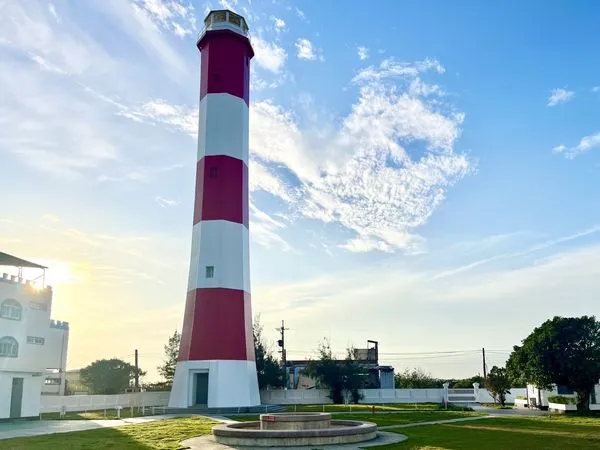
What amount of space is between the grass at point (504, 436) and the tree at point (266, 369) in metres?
20.0

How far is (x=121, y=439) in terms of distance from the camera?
1784 cm

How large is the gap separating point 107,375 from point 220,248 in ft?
88.9

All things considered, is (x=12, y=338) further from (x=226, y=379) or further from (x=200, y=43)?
(x=200, y=43)

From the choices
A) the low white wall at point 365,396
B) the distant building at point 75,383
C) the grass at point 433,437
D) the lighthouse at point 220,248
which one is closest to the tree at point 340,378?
the low white wall at point 365,396

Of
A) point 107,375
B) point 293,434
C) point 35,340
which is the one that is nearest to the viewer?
point 293,434

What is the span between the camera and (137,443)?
16719 millimetres

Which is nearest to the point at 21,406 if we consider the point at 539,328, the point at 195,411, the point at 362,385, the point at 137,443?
the point at 195,411

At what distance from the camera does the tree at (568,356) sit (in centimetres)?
2980

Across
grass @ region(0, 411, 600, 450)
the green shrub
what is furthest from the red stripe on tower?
the green shrub

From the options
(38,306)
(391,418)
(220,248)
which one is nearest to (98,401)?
(38,306)

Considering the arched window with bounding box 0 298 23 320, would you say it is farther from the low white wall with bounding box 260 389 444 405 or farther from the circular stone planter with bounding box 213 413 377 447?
the low white wall with bounding box 260 389 444 405

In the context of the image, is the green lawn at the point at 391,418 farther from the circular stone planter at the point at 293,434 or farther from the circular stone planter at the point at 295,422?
the circular stone planter at the point at 293,434

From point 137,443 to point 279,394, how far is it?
76.8 ft

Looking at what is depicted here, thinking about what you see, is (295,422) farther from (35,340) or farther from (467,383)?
(467,383)
